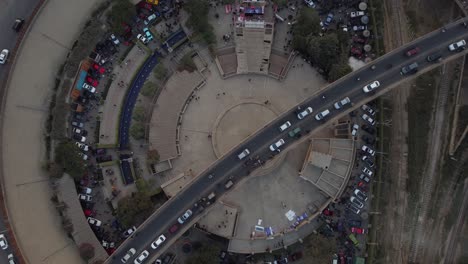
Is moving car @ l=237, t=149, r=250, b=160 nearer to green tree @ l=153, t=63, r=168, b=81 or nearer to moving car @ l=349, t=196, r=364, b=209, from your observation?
green tree @ l=153, t=63, r=168, b=81

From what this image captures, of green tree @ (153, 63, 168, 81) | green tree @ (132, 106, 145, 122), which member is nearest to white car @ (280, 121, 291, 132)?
green tree @ (153, 63, 168, 81)

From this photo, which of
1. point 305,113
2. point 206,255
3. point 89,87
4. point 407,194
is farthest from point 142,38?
point 407,194

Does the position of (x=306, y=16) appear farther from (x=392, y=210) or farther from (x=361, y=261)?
(x=361, y=261)

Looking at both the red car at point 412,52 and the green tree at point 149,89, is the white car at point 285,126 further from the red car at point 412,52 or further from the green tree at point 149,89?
the green tree at point 149,89

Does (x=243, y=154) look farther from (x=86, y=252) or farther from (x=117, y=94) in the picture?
(x=86, y=252)

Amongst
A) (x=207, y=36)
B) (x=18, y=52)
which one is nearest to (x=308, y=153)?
(x=207, y=36)

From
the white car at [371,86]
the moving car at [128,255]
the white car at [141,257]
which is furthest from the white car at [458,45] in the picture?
the moving car at [128,255]
